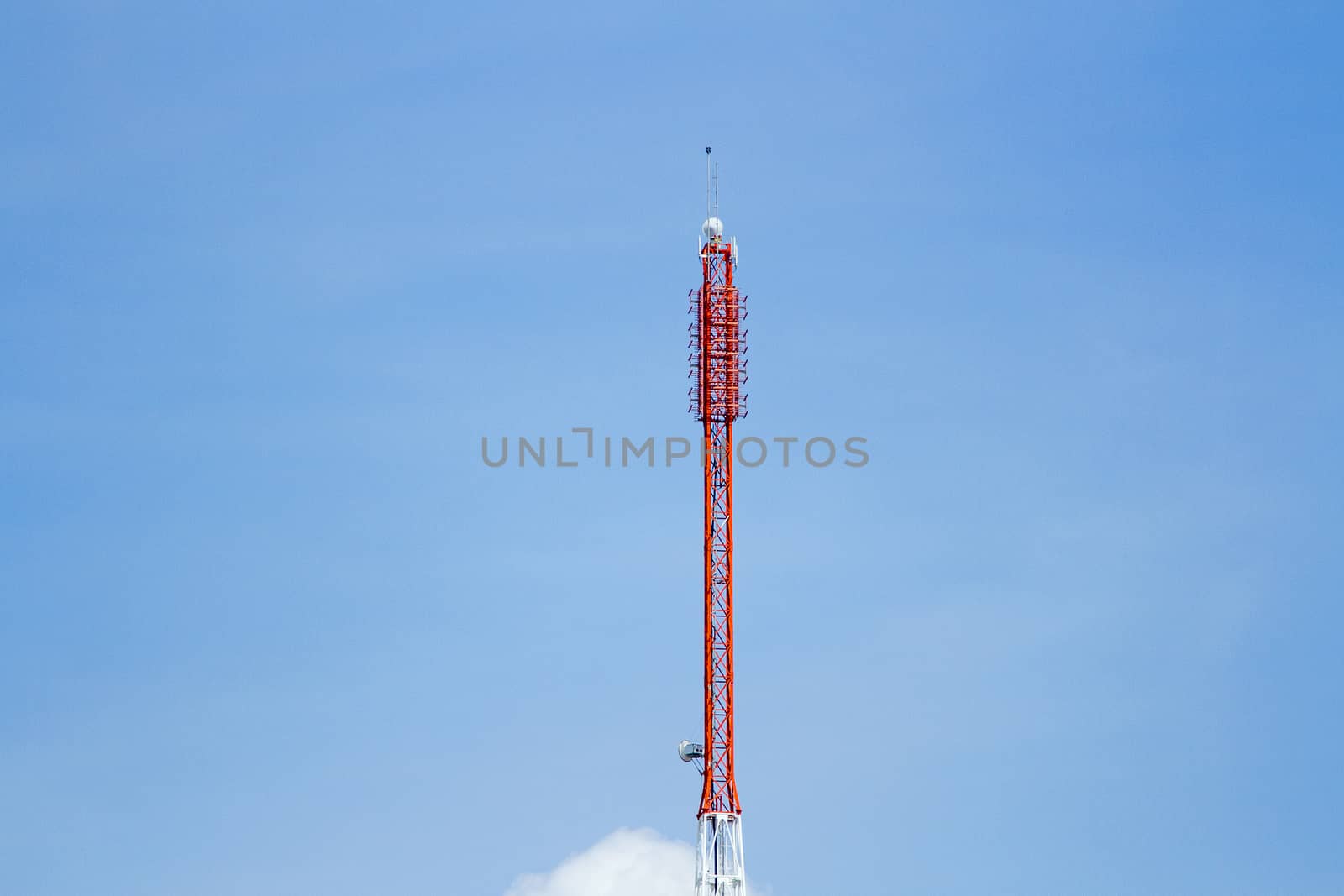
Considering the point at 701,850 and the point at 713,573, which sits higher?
the point at 713,573

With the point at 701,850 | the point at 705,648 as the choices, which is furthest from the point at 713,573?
the point at 701,850

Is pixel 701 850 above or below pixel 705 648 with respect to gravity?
below

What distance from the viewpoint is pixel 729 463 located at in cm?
19612

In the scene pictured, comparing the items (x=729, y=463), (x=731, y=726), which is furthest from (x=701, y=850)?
(x=729, y=463)

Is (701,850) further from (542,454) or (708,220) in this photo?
(708,220)

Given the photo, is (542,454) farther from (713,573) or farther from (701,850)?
(701,850)

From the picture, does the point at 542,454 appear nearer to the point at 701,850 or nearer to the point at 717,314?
the point at 717,314

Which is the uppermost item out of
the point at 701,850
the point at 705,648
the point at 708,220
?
the point at 708,220

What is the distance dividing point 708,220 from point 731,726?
106ft

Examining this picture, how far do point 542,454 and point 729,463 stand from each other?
1234 centimetres

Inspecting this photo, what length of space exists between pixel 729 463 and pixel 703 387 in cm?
504

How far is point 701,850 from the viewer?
7589 inches

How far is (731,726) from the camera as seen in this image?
193625 mm

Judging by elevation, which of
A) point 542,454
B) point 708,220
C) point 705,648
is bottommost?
point 705,648
